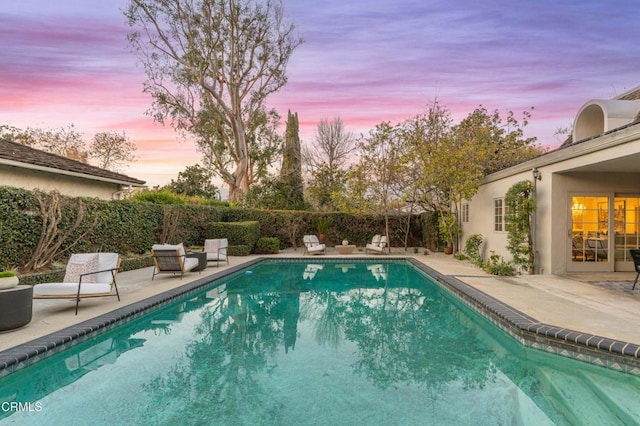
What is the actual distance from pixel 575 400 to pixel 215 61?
22016 millimetres

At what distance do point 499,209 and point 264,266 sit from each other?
810 centimetres

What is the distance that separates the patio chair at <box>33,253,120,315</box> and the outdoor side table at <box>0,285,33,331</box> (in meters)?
0.79

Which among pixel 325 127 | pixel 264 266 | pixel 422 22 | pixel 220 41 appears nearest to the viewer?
pixel 422 22

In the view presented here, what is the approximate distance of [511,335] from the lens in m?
5.22

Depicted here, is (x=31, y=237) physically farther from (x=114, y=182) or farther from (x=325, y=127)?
(x=325, y=127)

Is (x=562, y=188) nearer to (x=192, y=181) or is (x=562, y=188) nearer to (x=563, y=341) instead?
(x=563, y=341)

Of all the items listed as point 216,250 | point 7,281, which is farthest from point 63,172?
point 7,281

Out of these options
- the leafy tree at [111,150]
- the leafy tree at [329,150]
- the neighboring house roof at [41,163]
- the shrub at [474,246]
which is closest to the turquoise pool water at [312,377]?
the shrub at [474,246]

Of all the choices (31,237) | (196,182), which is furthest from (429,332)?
(196,182)

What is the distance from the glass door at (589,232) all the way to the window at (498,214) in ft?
6.73

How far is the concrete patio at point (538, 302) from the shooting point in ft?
15.9

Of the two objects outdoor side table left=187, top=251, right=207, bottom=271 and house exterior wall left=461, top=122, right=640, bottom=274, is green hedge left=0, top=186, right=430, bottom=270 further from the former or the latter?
house exterior wall left=461, top=122, right=640, bottom=274

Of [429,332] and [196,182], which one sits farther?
[196,182]

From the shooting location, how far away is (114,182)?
46.5ft
